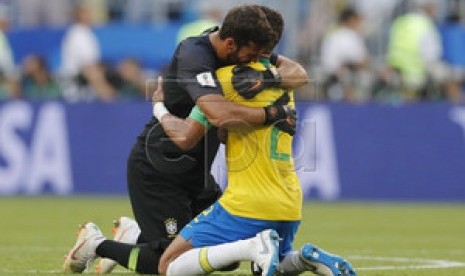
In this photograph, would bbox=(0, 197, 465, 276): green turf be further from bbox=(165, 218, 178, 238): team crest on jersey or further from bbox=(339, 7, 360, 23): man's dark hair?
bbox=(339, 7, 360, 23): man's dark hair

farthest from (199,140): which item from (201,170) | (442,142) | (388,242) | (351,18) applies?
(351,18)

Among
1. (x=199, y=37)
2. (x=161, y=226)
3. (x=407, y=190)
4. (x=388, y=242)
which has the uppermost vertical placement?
(x=199, y=37)

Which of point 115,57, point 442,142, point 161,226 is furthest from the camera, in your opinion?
point 115,57

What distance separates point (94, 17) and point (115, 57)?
1203 mm

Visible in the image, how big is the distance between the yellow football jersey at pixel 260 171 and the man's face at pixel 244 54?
13 cm

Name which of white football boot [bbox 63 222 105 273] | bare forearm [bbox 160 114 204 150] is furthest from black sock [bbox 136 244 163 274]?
bare forearm [bbox 160 114 204 150]

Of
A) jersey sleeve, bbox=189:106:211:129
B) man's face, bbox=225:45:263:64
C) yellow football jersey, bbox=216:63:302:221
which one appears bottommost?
yellow football jersey, bbox=216:63:302:221

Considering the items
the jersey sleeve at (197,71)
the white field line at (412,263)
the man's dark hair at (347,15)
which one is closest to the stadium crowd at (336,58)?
the man's dark hair at (347,15)

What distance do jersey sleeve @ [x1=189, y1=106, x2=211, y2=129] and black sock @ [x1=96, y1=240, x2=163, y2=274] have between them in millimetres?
1165

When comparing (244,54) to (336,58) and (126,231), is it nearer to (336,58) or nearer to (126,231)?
(126,231)

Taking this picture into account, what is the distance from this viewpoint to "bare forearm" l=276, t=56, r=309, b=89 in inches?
359

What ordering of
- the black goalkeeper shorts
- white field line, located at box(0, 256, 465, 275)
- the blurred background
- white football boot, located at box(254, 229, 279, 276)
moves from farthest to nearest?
the blurred background < white field line, located at box(0, 256, 465, 275) < the black goalkeeper shorts < white football boot, located at box(254, 229, 279, 276)

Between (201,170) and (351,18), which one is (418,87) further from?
(201,170)

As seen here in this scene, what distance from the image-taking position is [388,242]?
1351 centimetres
